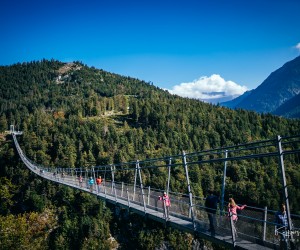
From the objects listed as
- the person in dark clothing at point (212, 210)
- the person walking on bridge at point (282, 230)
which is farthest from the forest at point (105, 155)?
the person in dark clothing at point (212, 210)

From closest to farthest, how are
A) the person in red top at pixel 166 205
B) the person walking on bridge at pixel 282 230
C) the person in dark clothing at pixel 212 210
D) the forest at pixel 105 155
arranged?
the person walking on bridge at pixel 282 230, the person in dark clothing at pixel 212 210, the person in red top at pixel 166 205, the forest at pixel 105 155

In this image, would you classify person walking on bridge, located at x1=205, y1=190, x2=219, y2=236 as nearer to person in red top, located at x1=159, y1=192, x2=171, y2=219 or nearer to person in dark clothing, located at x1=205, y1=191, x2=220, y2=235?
person in dark clothing, located at x1=205, y1=191, x2=220, y2=235

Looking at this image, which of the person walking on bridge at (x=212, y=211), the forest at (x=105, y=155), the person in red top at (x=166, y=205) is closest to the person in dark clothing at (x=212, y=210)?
the person walking on bridge at (x=212, y=211)

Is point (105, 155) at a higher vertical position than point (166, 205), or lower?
lower

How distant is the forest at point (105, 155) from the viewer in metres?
54.0

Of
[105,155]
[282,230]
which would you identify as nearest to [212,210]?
[282,230]

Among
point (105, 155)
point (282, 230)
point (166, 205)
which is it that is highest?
point (282, 230)

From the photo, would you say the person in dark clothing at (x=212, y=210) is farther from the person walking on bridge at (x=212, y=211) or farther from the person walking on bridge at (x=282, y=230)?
the person walking on bridge at (x=282, y=230)

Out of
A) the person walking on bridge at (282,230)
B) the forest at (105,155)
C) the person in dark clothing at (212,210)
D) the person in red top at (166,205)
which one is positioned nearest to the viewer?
the person walking on bridge at (282,230)

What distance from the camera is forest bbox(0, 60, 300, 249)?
54.0 m

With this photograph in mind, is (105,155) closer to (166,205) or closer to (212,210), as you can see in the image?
(166,205)

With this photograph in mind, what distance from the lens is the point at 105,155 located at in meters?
103

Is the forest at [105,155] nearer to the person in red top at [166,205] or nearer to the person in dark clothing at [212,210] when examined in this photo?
the person in dark clothing at [212,210]

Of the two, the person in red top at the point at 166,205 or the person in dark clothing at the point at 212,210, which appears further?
the person in red top at the point at 166,205
